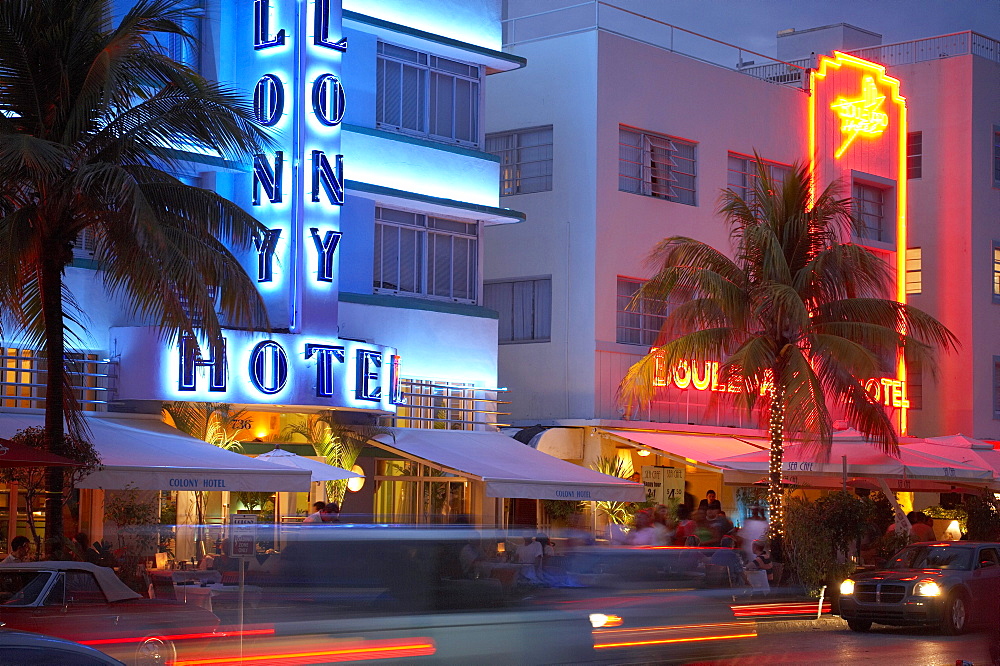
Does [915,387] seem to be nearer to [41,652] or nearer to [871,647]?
[871,647]

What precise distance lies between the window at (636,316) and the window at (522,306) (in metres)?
1.51

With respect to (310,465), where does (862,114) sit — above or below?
above

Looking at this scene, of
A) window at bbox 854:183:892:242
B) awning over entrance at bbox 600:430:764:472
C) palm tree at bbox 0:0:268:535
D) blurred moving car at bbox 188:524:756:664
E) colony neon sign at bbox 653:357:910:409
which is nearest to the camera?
blurred moving car at bbox 188:524:756:664

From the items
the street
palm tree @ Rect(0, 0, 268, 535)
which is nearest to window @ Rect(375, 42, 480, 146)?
palm tree @ Rect(0, 0, 268, 535)

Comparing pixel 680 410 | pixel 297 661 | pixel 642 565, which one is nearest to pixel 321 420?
pixel 680 410

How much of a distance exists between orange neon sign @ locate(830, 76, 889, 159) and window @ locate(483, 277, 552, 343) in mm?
9952

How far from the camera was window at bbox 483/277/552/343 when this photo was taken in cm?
2922

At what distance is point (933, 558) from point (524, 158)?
13546 mm

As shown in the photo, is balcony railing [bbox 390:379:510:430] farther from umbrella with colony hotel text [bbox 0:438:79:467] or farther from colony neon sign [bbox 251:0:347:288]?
umbrella with colony hotel text [bbox 0:438:79:467]

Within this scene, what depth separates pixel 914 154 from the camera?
38.5m

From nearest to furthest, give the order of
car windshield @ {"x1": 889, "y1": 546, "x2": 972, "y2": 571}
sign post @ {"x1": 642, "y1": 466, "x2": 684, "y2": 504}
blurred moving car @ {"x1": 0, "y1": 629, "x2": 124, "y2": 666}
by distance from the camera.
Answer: blurred moving car @ {"x1": 0, "y1": 629, "x2": 124, "y2": 666}, car windshield @ {"x1": 889, "y1": 546, "x2": 972, "y2": 571}, sign post @ {"x1": 642, "y1": 466, "x2": 684, "y2": 504}

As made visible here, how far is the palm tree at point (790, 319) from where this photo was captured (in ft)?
77.2

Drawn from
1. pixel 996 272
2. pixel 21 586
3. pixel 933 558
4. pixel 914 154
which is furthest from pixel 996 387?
pixel 21 586

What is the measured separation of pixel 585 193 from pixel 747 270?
17.0 feet
